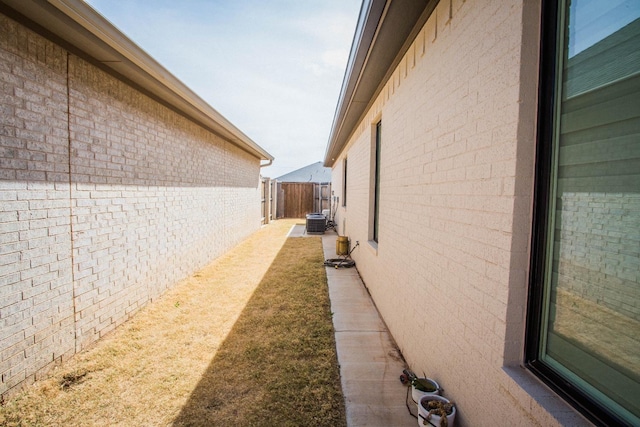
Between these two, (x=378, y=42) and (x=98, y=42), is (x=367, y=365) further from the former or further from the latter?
(x=98, y=42)

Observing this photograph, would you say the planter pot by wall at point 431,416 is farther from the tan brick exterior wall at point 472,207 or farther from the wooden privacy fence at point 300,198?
the wooden privacy fence at point 300,198

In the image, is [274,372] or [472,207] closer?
[472,207]

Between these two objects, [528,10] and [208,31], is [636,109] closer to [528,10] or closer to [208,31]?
[528,10]

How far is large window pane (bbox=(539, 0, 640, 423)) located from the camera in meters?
1.00

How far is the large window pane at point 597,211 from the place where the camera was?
998mm

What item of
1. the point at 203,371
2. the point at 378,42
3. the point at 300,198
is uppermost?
the point at 378,42

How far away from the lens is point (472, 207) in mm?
1739

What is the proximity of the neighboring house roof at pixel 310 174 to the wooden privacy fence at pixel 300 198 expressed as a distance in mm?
6864

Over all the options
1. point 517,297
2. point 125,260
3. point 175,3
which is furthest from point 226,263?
point 517,297

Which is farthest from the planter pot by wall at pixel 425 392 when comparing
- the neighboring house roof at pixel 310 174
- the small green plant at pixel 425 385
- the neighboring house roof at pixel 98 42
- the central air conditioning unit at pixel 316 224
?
the neighboring house roof at pixel 310 174

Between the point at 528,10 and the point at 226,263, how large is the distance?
6884 millimetres

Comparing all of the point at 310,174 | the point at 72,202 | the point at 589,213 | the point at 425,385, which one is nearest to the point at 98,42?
the point at 72,202

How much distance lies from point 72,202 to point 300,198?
15.8 metres

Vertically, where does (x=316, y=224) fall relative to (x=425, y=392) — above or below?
above
